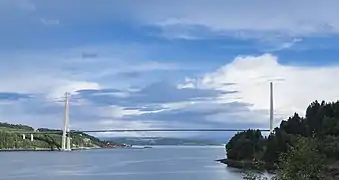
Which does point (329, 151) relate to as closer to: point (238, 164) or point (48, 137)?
point (238, 164)

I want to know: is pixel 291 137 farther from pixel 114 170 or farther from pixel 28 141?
pixel 28 141

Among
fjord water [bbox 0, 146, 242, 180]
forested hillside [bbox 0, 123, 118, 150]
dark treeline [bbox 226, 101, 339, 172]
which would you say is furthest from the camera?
forested hillside [bbox 0, 123, 118, 150]

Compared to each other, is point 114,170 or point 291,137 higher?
point 291,137

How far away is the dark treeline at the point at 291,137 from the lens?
52.0m

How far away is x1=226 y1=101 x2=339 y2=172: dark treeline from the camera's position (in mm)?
52031

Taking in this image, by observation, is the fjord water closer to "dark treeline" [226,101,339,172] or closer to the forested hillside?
"dark treeline" [226,101,339,172]

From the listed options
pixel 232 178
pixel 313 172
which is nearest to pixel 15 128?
pixel 232 178

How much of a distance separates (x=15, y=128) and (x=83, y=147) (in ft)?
62.6

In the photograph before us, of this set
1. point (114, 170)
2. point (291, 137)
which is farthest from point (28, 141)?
point (291, 137)

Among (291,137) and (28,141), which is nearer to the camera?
(291,137)

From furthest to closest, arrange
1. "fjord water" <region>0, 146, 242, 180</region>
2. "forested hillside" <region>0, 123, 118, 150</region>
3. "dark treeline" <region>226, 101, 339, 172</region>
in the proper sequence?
"forested hillside" <region>0, 123, 118, 150</region>
"fjord water" <region>0, 146, 242, 180</region>
"dark treeline" <region>226, 101, 339, 172</region>

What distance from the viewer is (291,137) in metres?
58.8

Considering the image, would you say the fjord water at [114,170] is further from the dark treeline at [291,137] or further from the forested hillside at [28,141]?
the forested hillside at [28,141]

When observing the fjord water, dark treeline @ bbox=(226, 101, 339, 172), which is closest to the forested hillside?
the fjord water
